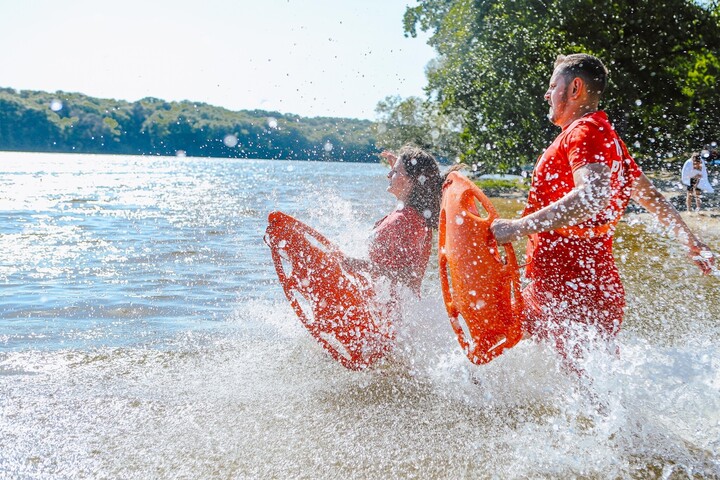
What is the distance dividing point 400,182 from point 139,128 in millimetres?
154459

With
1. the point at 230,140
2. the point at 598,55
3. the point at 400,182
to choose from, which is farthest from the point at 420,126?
the point at 230,140

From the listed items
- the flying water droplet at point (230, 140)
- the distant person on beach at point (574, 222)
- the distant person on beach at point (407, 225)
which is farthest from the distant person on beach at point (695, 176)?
the flying water droplet at point (230, 140)

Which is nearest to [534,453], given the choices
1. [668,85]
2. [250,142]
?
[668,85]

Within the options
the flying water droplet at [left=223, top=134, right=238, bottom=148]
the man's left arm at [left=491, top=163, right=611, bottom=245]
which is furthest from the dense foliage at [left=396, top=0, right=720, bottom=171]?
the flying water droplet at [left=223, top=134, right=238, bottom=148]

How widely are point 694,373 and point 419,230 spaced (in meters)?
1.93

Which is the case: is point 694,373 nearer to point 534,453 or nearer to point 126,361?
point 534,453

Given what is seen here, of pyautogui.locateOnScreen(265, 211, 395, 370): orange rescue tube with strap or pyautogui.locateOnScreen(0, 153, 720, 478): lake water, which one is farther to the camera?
pyautogui.locateOnScreen(265, 211, 395, 370): orange rescue tube with strap

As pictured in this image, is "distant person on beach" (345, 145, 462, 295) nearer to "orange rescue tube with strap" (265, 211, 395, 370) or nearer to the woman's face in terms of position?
the woman's face

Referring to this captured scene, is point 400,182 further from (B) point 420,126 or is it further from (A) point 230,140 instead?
(A) point 230,140

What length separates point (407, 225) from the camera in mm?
4664

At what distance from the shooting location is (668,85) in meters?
21.0

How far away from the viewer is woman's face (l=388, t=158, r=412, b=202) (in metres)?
4.73

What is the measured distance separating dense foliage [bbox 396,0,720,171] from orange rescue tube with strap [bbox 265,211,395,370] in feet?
50.2

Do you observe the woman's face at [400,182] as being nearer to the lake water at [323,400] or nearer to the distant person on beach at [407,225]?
the distant person on beach at [407,225]
